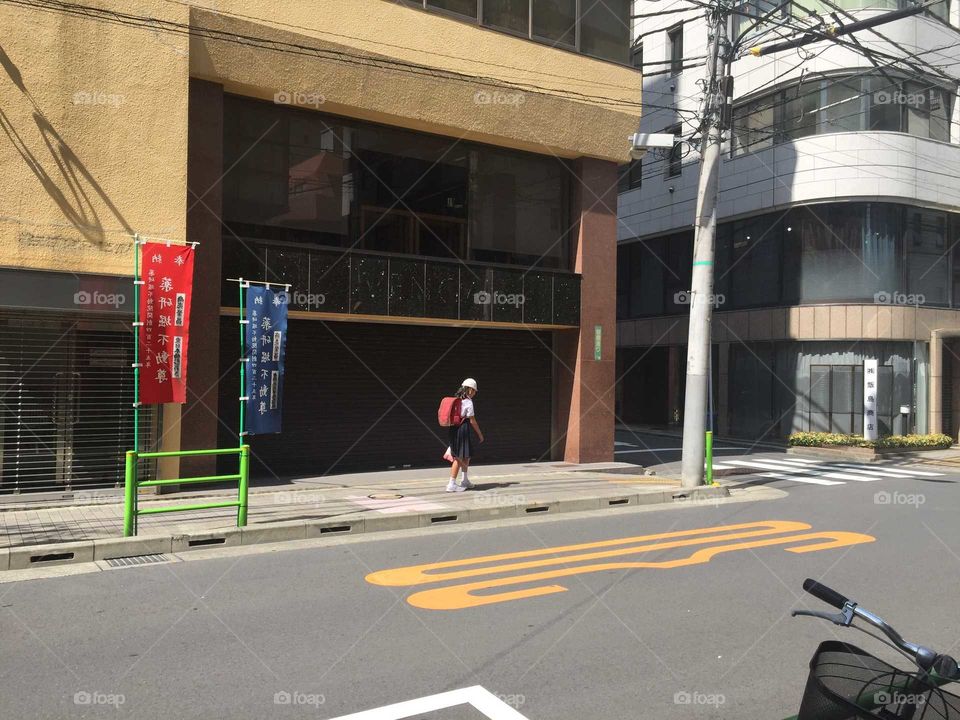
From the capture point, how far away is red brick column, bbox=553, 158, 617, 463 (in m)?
18.8

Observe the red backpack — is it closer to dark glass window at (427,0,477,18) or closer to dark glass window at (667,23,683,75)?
dark glass window at (427,0,477,18)

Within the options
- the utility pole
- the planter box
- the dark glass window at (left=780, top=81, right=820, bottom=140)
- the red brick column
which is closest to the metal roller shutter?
the red brick column

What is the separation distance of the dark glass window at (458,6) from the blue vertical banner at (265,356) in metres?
6.72

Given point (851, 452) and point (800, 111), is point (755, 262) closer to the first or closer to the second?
→ point (800, 111)

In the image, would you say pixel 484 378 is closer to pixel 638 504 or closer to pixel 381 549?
pixel 638 504

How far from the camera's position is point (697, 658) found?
612 cm

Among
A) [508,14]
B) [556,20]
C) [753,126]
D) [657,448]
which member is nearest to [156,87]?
[508,14]

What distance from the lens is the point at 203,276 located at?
1402 cm

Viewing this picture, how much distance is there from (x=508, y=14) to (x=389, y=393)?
27.2 feet

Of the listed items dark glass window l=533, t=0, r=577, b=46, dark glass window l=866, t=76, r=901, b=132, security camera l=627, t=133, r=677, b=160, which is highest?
dark glass window l=866, t=76, r=901, b=132

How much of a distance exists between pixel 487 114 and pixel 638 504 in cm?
847

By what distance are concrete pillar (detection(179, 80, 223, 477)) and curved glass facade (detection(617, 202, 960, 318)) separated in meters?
19.6

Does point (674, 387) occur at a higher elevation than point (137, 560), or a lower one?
higher

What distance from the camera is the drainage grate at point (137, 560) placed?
29.9 feet
